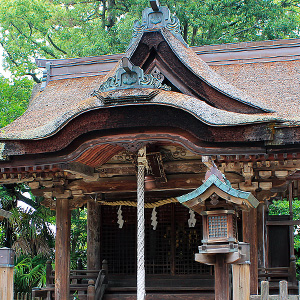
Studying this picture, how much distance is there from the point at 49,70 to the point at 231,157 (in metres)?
7.22

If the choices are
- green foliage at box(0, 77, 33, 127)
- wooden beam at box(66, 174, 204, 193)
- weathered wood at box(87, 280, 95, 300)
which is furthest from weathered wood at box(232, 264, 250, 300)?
green foliage at box(0, 77, 33, 127)

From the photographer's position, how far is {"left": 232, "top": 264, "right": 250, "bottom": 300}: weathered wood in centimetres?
754

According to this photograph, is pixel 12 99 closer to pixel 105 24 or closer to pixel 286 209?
pixel 105 24

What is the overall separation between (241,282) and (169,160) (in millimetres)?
3887

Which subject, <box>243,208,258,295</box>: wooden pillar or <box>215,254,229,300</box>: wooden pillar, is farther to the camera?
<box>243,208,258,295</box>: wooden pillar

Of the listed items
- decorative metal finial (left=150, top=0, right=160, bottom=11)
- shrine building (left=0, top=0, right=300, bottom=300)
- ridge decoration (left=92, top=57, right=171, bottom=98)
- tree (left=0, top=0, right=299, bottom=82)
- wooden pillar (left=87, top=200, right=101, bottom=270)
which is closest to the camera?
shrine building (left=0, top=0, right=300, bottom=300)

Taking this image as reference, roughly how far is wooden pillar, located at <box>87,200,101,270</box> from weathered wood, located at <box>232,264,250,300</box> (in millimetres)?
5548

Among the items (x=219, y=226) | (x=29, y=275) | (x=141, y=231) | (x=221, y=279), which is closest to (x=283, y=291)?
(x=221, y=279)

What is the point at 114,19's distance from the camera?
26.1 meters

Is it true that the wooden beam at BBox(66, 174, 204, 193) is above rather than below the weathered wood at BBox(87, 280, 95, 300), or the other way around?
above

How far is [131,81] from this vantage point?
9.68 metres

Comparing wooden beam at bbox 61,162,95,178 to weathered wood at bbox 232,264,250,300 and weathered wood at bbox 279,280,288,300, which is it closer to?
weathered wood at bbox 232,264,250,300

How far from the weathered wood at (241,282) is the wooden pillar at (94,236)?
5548 millimetres

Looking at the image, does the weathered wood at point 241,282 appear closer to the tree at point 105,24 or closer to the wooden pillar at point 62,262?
the wooden pillar at point 62,262
